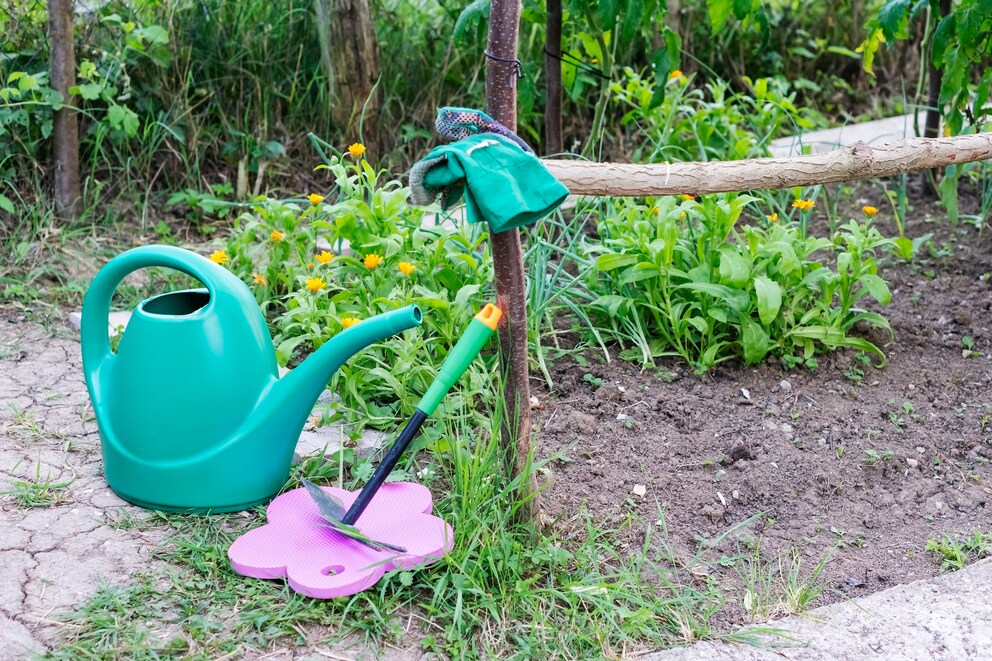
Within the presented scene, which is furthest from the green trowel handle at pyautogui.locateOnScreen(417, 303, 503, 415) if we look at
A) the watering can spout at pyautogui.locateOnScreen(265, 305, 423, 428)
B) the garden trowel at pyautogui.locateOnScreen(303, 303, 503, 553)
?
the watering can spout at pyautogui.locateOnScreen(265, 305, 423, 428)

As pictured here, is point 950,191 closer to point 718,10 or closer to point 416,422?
point 718,10

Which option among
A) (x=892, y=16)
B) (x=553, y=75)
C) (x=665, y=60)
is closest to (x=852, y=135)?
(x=892, y=16)

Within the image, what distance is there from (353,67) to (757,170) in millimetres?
2367

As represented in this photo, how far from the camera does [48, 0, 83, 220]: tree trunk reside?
141 inches

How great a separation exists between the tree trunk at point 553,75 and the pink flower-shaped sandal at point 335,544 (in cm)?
184

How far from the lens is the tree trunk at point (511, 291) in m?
1.80

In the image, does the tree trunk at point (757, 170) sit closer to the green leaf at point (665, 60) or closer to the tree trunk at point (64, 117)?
the green leaf at point (665, 60)

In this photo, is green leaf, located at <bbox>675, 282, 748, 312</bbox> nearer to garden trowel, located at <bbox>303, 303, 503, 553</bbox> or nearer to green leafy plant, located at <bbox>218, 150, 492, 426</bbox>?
green leafy plant, located at <bbox>218, 150, 492, 426</bbox>

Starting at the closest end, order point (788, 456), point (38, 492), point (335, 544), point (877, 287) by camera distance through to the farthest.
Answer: point (335, 544), point (38, 492), point (788, 456), point (877, 287)

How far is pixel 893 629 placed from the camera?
1.88 meters

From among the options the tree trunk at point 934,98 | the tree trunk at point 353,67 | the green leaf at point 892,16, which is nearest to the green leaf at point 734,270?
the green leaf at point 892,16

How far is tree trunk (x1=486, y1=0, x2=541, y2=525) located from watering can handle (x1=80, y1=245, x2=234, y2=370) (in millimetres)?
620

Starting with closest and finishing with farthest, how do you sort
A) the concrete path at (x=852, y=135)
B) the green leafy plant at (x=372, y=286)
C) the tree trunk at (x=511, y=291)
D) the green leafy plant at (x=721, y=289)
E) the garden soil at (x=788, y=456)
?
the tree trunk at (x=511, y=291) < the garden soil at (x=788, y=456) < the green leafy plant at (x=372, y=286) < the green leafy plant at (x=721, y=289) < the concrete path at (x=852, y=135)

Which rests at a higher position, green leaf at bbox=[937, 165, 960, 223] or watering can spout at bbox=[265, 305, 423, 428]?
green leaf at bbox=[937, 165, 960, 223]
